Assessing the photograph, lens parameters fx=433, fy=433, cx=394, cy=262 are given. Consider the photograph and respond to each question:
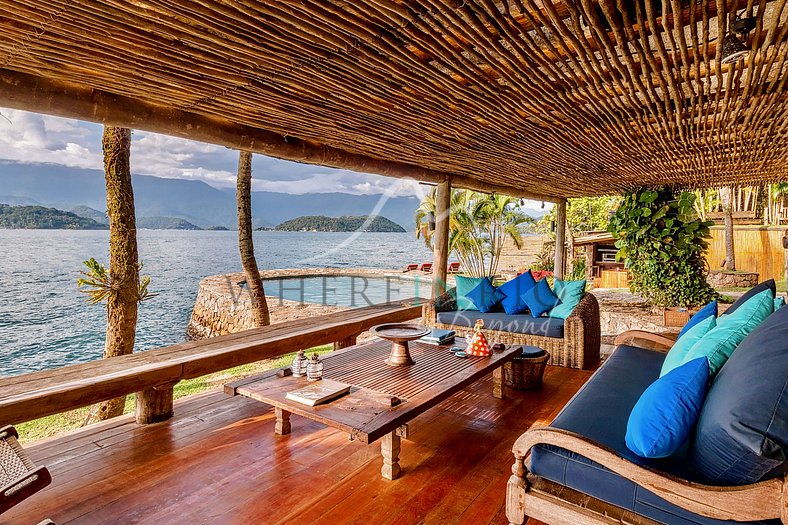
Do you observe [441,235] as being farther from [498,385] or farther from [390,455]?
[390,455]

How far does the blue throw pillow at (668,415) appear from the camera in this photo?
5.19 feet

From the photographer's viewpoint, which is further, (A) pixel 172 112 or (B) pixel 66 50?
(A) pixel 172 112

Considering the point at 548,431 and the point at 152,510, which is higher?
the point at 548,431

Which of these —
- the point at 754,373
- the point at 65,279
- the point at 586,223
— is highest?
the point at 586,223

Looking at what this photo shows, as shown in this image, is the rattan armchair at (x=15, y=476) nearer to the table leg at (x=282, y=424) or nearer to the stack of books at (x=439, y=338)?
the table leg at (x=282, y=424)

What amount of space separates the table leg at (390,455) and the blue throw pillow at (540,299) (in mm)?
3091

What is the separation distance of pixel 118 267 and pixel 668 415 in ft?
16.0

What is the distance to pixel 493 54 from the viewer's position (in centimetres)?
218

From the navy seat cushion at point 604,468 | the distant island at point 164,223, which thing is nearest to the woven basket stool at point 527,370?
the navy seat cushion at point 604,468

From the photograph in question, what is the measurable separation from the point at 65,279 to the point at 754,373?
1235 inches

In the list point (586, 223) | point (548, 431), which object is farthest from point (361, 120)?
point (586, 223)

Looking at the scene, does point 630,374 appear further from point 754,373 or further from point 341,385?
point 341,385

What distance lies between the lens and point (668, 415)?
162cm

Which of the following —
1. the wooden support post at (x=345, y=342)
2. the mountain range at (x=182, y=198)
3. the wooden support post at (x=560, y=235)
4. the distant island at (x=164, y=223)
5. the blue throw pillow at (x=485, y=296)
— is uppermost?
the mountain range at (x=182, y=198)
